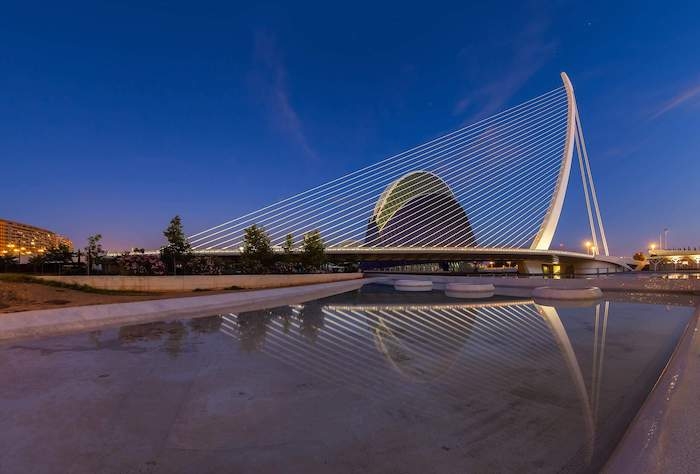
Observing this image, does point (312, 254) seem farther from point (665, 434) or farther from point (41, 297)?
point (665, 434)

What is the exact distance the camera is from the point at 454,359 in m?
5.69

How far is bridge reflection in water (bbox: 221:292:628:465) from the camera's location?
12.7 feet

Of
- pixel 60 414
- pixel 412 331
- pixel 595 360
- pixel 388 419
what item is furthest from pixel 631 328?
pixel 60 414

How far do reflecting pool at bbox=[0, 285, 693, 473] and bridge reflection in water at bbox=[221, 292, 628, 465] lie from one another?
1.2 inches

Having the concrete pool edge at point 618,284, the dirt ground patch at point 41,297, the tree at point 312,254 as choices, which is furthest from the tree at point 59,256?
the concrete pool edge at point 618,284

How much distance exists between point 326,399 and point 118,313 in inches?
306

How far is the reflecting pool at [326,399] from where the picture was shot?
2885 millimetres

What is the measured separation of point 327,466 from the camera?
8.96 feet

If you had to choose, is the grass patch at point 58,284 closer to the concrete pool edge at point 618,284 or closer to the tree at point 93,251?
the tree at point 93,251

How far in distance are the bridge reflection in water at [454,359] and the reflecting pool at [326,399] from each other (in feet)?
0.10

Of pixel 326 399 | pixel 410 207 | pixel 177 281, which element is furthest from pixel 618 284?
pixel 410 207

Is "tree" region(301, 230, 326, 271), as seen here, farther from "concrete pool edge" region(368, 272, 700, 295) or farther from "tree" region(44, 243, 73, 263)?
"tree" region(44, 243, 73, 263)

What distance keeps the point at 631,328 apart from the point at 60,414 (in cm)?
973

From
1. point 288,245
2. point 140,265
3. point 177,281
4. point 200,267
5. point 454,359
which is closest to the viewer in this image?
point 454,359
